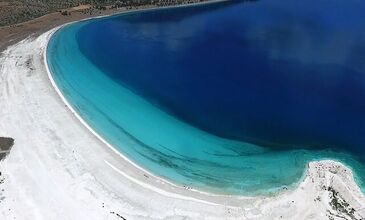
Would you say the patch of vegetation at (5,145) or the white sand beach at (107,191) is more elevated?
the patch of vegetation at (5,145)

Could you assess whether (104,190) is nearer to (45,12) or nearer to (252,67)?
(252,67)

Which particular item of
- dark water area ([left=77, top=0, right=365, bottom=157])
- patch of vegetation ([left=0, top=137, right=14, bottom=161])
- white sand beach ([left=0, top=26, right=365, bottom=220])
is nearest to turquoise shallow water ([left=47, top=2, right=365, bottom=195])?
dark water area ([left=77, top=0, right=365, bottom=157])

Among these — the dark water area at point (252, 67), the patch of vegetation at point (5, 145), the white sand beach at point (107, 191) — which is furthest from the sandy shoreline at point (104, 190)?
the dark water area at point (252, 67)

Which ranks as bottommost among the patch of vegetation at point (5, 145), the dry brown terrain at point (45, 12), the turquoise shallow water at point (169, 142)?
the turquoise shallow water at point (169, 142)

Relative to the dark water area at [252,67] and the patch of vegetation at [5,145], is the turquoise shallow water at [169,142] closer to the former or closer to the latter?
the dark water area at [252,67]

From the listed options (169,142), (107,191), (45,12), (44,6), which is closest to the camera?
(107,191)

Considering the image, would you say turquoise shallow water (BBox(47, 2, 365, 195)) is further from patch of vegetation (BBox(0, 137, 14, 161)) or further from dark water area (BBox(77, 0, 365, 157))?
patch of vegetation (BBox(0, 137, 14, 161))

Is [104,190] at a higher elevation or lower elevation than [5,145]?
lower

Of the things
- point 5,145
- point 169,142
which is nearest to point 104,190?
point 169,142
